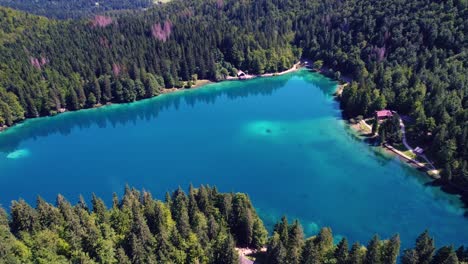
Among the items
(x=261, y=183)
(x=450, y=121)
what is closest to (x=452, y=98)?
(x=450, y=121)

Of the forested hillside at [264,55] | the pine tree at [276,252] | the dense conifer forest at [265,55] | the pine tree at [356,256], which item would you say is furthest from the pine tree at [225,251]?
the dense conifer forest at [265,55]

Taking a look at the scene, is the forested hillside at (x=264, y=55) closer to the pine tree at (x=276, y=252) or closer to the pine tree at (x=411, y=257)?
the pine tree at (x=411, y=257)

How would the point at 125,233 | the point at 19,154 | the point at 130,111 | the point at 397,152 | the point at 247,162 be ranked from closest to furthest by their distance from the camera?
the point at 125,233
the point at 397,152
the point at 247,162
the point at 19,154
the point at 130,111

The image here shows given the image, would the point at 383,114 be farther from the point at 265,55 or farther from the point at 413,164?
the point at 265,55

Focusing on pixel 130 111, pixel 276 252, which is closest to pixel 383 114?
pixel 276 252

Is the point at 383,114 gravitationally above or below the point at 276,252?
above

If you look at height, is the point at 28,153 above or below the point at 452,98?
below

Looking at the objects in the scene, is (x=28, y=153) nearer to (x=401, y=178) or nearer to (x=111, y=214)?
(x=111, y=214)
